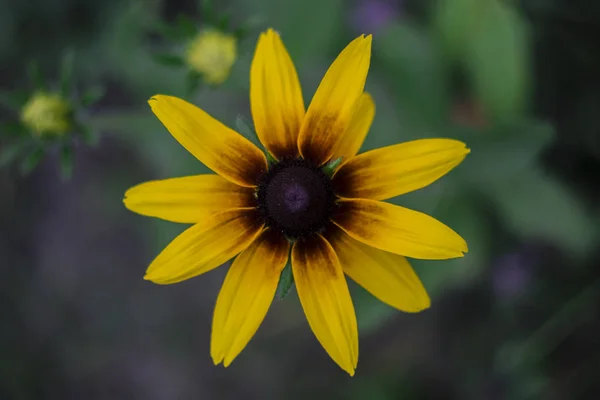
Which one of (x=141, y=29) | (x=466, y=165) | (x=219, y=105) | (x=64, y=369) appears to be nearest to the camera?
(x=466, y=165)

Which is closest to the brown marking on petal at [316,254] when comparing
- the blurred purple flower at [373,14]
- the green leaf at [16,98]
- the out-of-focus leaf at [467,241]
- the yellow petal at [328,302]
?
the yellow petal at [328,302]

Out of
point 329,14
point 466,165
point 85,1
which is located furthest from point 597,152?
point 85,1

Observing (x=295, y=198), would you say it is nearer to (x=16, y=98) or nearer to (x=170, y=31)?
(x=170, y=31)

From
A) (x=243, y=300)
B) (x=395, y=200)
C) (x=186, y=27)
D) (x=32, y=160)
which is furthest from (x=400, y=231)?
(x=32, y=160)

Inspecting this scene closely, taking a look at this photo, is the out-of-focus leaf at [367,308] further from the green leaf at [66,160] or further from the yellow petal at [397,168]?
the green leaf at [66,160]

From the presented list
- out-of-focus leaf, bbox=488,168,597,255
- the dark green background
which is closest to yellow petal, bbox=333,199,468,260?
the dark green background

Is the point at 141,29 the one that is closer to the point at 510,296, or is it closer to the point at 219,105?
the point at 219,105

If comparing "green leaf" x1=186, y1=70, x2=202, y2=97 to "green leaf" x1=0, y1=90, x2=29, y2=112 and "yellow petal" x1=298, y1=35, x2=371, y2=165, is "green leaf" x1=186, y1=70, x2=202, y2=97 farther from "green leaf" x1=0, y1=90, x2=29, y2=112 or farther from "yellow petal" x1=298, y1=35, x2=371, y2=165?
"yellow petal" x1=298, y1=35, x2=371, y2=165
